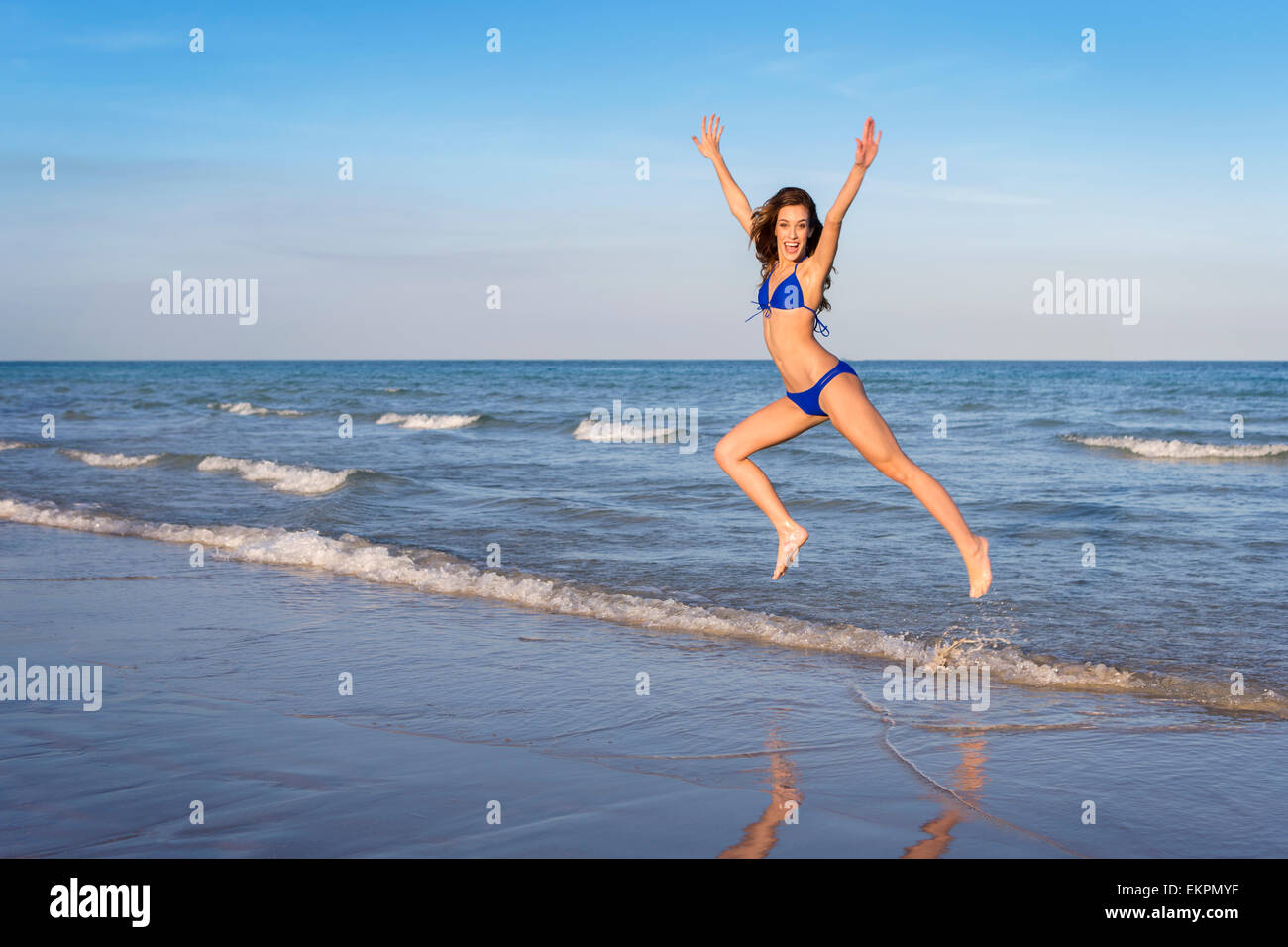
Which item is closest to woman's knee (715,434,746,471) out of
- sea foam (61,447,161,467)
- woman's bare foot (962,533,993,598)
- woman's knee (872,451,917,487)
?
woman's knee (872,451,917,487)

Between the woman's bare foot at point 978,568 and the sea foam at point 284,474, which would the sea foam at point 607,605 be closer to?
the woman's bare foot at point 978,568

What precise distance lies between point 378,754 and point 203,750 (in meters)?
0.88

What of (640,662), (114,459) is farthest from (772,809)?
(114,459)

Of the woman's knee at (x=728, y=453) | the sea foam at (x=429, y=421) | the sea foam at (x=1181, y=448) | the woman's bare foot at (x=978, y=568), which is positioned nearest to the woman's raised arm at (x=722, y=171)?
the woman's knee at (x=728, y=453)

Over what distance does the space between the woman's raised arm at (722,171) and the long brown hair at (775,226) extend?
8 cm

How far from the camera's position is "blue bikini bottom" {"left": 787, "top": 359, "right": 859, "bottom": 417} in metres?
5.78

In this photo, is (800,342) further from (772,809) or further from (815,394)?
(772,809)

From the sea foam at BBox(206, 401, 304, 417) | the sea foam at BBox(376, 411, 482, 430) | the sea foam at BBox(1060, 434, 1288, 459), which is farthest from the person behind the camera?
the sea foam at BBox(206, 401, 304, 417)

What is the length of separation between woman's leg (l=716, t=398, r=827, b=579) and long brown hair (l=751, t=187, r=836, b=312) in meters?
0.62

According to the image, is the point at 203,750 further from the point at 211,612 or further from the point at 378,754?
the point at 211,612

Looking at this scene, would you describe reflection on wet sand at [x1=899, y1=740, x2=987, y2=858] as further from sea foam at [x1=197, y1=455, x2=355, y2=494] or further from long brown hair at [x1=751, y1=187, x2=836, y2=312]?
sea foam at [x1=197, y1=455, x2=355, y2=494]

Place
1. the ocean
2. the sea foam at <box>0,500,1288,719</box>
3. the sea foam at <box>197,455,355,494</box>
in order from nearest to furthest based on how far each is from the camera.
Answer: the ocean < the sea foam at <box>0,500,1288,719</box> < the sea foam at <box>197,455,355,494</box>

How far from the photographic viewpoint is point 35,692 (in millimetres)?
6539
